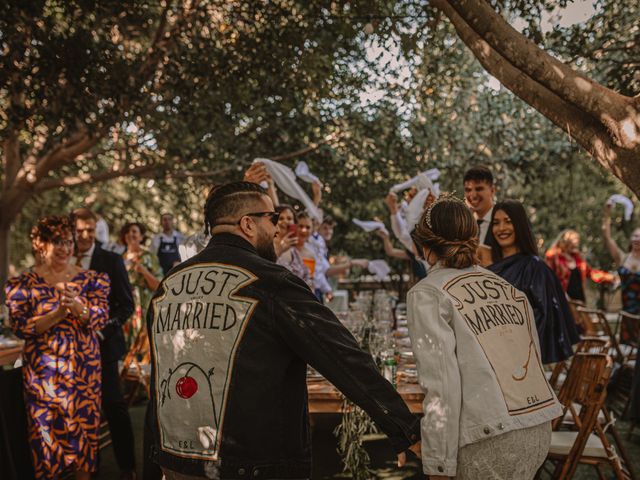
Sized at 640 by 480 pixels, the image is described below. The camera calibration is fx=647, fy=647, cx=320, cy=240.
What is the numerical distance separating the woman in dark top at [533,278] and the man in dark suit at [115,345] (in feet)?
9.07

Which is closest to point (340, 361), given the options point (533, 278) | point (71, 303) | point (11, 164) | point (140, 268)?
point (533, 278)

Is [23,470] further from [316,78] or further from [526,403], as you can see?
[316,78]

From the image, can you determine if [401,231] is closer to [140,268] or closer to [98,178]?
[140,268]

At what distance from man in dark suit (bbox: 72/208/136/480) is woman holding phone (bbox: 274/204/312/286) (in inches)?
50.5

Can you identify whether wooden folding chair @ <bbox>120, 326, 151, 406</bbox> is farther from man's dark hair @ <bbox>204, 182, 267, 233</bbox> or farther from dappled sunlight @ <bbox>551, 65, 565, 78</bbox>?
dappled sunlight @ <bbox>551, 65, 565, 78</bbox>

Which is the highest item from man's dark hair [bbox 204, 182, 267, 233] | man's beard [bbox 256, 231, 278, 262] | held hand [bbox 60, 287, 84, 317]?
man's dark hair [bbox 204, 182, 267, 233]

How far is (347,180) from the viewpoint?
10.4 m

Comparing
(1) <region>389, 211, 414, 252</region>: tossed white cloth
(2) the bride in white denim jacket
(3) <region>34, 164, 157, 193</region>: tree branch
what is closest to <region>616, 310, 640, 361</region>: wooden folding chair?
(1) <region>389, 211, 414, 252</region>: tossed white cloth

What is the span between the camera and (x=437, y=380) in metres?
2.31

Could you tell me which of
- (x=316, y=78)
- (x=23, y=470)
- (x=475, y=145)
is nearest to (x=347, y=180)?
(x=475, y=145)

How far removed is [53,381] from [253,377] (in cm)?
261

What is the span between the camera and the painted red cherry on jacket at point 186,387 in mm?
2180

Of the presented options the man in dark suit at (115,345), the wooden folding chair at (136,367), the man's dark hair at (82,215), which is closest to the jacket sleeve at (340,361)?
the wooden folding chair at (136,367)

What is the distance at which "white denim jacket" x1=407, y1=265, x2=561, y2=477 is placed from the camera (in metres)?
2.28
